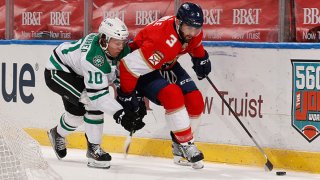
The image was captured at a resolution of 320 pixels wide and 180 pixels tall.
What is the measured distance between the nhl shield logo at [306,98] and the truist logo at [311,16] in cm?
35

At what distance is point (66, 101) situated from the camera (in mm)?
5879

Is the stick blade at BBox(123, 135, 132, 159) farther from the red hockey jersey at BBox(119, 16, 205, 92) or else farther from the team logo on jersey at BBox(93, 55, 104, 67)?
the team logo on jersey at BBox(93, 55, 104, 67)

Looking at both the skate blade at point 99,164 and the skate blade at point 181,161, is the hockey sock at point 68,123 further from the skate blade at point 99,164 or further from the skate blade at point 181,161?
the skate blade at point 181,161

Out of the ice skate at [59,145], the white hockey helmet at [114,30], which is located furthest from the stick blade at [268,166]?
the ice skate at [59,145]

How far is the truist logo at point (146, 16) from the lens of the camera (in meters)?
6.74

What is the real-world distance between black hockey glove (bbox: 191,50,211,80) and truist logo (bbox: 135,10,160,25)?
3.51ft

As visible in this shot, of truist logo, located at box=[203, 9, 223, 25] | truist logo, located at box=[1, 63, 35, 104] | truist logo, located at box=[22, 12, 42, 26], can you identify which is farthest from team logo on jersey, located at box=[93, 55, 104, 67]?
truist logo, located at box=[22, 12, 42, 26]

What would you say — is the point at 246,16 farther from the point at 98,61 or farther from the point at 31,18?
the point at 31,18

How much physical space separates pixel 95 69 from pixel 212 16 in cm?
132

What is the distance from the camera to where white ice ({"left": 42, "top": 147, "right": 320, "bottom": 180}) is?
207 inches

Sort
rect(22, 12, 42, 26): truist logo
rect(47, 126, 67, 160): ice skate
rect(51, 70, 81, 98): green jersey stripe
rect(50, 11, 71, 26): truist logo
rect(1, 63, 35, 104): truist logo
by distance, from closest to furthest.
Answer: rect(51, 70, 81, 98): green jersey stripe < rect(47, 126, 67, 160): ice skate < rect(1, 63, 35, 104): truist logo < rect(50, 11, 71, 26): truist logo < rect(22, 12, 42, 26): truist logo

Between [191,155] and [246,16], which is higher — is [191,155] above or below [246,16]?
below

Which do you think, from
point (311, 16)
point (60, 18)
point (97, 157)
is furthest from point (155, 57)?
point (60, 18)

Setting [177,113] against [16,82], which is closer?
[177,113]
